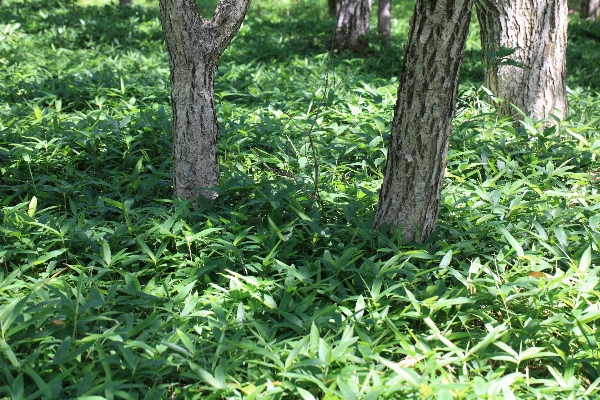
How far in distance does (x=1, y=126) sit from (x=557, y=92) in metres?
3.97

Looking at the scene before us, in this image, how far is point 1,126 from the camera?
4.07 m

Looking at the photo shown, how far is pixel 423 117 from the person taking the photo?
2.60 m

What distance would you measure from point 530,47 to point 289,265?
106 inches

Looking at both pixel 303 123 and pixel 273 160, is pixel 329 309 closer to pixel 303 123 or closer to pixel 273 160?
pixel 273 160

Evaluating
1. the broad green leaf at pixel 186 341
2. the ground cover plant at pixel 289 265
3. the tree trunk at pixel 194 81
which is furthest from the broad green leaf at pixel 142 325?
the tree trunk at pixel 194 81

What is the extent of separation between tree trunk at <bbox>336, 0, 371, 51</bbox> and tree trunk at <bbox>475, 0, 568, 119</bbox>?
2.52 metres

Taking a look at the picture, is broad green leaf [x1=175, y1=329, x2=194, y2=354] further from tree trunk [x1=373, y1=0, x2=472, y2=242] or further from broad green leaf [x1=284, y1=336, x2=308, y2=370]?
tree trunk [x1=373, y1=0, x2=472, y2=242]

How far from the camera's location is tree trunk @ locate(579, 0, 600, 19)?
11.0 meters

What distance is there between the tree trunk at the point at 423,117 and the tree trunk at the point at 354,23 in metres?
4.30

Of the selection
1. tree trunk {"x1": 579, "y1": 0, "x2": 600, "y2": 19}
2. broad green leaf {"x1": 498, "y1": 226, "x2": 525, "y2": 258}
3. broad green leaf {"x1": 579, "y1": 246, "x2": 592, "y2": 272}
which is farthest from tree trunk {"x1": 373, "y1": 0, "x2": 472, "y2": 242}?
tree trunk {"x1": 579, "y1": 0, "x2": 600, "y2": 19}

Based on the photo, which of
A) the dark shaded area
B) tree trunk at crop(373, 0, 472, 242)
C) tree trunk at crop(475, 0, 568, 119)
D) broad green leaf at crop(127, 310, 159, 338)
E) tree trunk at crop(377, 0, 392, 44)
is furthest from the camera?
tree trunk at crop(377, 0, 392, 44)

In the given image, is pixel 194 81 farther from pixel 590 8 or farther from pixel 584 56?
pixel 590 8

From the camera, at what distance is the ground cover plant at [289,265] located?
2.02 m

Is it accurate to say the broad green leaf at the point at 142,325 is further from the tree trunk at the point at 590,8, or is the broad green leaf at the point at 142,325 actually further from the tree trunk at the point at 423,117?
the tree trunk at the point at 590,8
